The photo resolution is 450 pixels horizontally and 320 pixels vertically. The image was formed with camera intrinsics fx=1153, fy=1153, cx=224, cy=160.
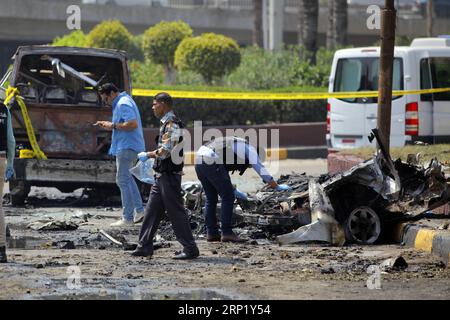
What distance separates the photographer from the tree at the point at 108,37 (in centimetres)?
3509

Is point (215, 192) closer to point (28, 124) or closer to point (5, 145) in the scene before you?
point (5, 145)

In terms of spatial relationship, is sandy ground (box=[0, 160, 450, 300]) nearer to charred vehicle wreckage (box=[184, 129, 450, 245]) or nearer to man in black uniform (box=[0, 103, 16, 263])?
charred vehicle wreckage (box=[184, 129, 450, 245])

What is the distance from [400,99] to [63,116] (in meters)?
6.60

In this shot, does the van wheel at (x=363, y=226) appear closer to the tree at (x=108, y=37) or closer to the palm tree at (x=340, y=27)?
the palm tree at (x=340, y=27)

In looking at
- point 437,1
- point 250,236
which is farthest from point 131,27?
point 250,236

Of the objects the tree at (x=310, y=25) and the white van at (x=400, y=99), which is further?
the tree at (x=310, y=25)

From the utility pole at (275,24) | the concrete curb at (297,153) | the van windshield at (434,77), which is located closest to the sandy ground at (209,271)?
the van windshield at (434,77)

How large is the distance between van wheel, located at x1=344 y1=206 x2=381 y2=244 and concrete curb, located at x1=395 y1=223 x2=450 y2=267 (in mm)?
290

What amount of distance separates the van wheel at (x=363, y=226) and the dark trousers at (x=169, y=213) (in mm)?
1886

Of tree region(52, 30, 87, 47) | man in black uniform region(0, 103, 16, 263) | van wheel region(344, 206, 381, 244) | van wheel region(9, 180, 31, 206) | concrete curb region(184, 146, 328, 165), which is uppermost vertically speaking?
tree region(52, 30, 87, 47)

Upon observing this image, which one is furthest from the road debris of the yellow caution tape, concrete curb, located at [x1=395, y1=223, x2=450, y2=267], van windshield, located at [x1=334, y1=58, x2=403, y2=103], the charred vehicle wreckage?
van windshield, located at [x1=334, y1=58, x2=403, y2=103]

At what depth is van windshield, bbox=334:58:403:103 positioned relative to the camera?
20042 mm

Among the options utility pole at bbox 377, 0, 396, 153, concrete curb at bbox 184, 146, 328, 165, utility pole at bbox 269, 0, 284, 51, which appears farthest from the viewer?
utility pole at bbox 269, 0, 284, 51

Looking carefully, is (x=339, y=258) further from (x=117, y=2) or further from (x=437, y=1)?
(x=437, y=1)
